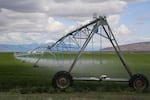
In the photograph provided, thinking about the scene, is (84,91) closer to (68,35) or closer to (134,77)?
(134,77)

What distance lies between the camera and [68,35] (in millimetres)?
27562

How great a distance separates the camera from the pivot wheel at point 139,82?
20.9m

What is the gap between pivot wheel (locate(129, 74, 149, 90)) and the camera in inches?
822

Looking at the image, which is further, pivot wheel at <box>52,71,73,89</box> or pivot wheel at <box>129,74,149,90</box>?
pivot wheel at <box>129,74,149,90</box>

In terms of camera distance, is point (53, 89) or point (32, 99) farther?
point (53, 89)

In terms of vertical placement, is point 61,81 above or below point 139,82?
above

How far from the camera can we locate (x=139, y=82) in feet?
69.1

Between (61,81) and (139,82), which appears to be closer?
(61,81)

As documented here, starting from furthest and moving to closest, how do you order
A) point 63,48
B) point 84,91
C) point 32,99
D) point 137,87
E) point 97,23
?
point 63,48
point 97,23
point 137,87
point 84,91
point 32,99

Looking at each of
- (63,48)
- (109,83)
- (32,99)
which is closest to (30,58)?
(63,48)

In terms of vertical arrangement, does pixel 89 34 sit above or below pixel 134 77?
above

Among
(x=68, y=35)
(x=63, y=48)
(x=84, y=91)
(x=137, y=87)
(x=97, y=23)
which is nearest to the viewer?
(x=84, y=91)

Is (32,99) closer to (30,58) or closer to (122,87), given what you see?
(122,87)

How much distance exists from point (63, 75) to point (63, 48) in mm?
20402
